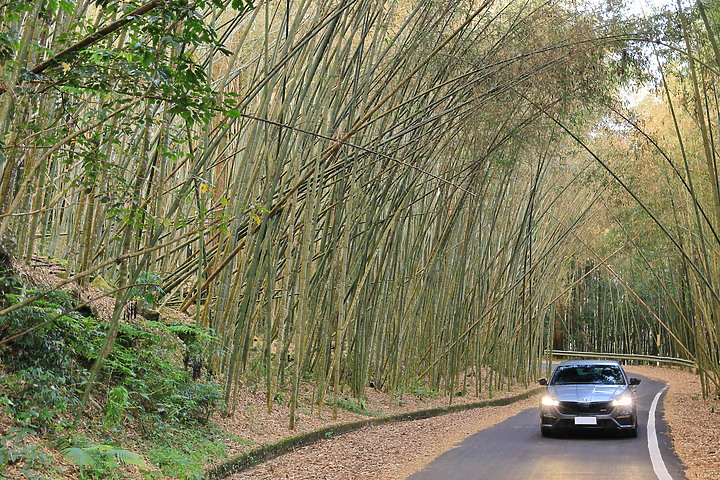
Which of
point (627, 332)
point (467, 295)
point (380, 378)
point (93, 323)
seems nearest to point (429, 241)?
point (467, 295)

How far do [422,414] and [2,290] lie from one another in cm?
520

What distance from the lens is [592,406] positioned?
20.5 feet

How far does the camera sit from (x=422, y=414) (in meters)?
7.62

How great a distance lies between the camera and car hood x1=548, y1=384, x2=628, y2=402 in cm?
630

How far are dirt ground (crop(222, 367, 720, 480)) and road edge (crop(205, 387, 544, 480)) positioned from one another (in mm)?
61

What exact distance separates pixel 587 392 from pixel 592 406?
0.87ft

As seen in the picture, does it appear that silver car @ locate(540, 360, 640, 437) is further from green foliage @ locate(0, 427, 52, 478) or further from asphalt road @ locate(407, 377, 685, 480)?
green foliage @ locate(0, 427, 52, 478)

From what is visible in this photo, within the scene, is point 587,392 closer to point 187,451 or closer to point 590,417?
point 590,417

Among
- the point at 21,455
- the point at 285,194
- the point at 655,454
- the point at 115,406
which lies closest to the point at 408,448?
the point at 655,454

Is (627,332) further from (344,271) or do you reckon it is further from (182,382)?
(182,382)

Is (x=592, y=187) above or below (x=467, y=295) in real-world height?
above

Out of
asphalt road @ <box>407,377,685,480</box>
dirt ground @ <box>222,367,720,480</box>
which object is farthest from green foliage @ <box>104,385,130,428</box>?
asphalt road @ <box>407,377,685,480</box>

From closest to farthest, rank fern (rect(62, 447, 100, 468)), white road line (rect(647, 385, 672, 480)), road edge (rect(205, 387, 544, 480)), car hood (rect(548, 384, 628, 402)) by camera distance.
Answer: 1. fern (rect(62, 447, 100, 468))
2. road edge (rect(205, 387, 544, 480))
3. white road line (rect(647, 385, 672, 480))
4. car hood (rect(548, 384, 628, 402))

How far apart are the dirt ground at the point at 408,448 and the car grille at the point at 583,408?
0.66 metres
